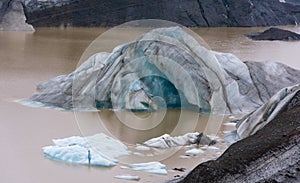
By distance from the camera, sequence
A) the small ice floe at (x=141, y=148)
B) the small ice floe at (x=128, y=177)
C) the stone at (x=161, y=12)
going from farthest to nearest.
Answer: the stone at (x=161, y=12) → the small ice floe at (x=141, y=148) → the small ice floe at (x=128, y=177)

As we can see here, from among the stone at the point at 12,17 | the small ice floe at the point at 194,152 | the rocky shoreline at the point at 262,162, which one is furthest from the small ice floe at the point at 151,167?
the stone at the point at 12,17

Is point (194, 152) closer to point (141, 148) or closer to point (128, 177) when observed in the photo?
point (141, 148)

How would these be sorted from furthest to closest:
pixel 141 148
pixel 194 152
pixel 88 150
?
pixel 141 148, pixel 194 152, pixel 88 150

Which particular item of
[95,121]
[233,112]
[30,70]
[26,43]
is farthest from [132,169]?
[26,43]

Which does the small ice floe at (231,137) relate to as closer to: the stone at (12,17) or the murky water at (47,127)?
the murky water at (47,127)

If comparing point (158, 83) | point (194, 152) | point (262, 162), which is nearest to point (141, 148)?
point (194, 152)

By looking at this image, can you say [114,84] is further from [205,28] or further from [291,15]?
[291,15]
